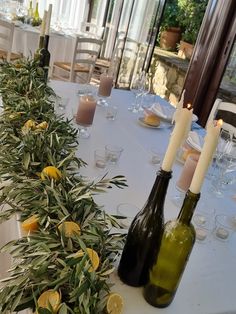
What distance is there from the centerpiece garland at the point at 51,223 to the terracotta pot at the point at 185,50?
443 centimetres

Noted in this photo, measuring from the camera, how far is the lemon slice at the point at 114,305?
0.61 meters

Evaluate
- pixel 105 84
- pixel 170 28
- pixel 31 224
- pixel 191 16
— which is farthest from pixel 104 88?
pixel 170 28

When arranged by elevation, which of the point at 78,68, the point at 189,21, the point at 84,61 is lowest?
the point at 78,68

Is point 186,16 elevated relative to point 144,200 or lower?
elevated

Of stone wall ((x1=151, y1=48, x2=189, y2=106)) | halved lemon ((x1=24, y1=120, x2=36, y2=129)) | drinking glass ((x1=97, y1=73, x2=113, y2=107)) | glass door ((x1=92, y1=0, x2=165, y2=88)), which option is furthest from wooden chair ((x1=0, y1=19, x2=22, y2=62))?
halved lemon ((x1=24, y1=120, x2=36, y2=129))

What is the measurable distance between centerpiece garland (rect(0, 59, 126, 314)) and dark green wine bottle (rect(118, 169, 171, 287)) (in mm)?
29

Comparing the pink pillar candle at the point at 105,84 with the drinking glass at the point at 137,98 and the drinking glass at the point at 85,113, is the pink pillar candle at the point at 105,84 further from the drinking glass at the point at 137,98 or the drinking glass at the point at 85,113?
the drinking glass at the point at 85,113

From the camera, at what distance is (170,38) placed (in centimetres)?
571

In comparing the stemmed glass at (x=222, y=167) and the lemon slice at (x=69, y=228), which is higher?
the lemon slice at (x=69, y=228)

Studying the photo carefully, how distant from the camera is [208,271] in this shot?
86 centimetres

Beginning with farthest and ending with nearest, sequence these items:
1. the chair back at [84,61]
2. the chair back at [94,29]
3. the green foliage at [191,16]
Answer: the green foliage at [191,16] → the chair back at [94,29] → the chair back at [84,61]

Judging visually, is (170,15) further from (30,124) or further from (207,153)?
(207,153)

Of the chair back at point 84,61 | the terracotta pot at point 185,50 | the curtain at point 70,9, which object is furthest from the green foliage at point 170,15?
the chair back at point 84,61

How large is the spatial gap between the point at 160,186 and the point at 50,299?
0.93 ft
